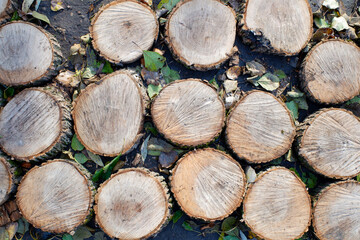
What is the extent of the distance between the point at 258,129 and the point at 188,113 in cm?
55

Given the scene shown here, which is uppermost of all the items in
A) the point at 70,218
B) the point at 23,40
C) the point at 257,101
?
the point at 23,40

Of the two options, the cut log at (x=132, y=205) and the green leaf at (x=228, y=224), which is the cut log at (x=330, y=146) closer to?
the green leaf at (x=228, y=224)

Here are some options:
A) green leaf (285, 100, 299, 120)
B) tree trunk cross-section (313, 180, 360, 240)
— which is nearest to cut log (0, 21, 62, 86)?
green leaf (285, 100, 299, 120)

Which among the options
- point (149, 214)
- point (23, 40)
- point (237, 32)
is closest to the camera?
point (149, 214)

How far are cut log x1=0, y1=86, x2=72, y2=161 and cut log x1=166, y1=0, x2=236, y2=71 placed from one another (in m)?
1.01

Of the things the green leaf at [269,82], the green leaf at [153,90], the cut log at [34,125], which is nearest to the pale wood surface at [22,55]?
the cut log at [34,125]

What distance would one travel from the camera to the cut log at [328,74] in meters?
2.28

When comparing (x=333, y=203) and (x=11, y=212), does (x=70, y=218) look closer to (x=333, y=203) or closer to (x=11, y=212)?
(x=11, y=212)

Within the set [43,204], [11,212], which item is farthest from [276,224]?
[11,212]

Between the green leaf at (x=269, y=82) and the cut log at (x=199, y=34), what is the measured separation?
0.39m

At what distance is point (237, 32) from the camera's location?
2.32 meters

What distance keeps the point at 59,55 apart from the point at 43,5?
0.57 metres

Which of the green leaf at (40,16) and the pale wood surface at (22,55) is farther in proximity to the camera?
the green leaf at (40,16)

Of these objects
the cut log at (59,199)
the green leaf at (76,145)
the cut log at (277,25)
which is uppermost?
the cut log at (277,25)
